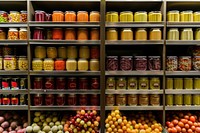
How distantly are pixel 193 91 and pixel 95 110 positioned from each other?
3.92 ft

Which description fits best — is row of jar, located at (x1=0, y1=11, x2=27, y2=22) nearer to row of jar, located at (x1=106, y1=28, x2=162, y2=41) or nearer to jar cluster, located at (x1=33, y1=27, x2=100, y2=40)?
jar cluster, located at (x1=33, y1=27, x2=100, y2=40)

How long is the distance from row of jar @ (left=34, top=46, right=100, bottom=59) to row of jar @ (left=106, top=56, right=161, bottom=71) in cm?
19

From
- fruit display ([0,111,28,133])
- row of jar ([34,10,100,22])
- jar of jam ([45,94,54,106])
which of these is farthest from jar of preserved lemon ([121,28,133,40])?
fruit display ([0,111,28,133])

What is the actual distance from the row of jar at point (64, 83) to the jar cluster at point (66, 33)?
1.62 ft

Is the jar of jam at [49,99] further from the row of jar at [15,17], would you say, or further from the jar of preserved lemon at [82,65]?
the row of jar at [15,17]

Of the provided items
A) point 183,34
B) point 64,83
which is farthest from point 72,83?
point 183,34

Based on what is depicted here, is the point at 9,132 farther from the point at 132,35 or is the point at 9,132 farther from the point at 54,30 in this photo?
the point at 132,35

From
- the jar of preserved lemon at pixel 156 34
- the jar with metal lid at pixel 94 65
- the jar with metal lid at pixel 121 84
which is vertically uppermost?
the jar of preserved lemon at pixel 156 34

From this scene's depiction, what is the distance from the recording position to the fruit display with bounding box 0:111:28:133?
8.20ft

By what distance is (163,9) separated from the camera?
241 cm

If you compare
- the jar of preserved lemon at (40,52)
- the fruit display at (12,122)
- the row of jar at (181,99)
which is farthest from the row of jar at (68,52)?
the row of jar at (181,99)

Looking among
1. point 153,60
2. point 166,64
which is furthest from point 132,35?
point 166,64

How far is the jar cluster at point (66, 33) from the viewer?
8.04 ft

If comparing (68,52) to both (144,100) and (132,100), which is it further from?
(144,100)
